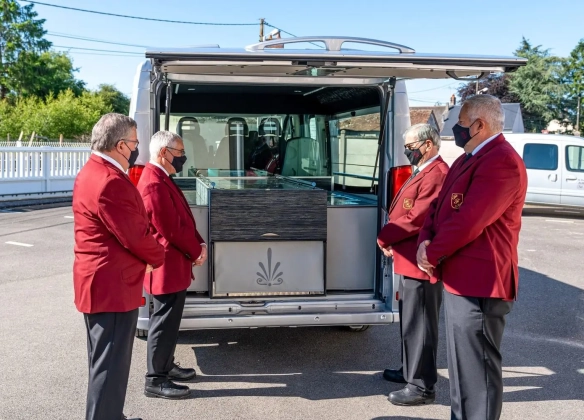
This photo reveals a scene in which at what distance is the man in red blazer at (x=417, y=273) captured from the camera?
4367 millimetres

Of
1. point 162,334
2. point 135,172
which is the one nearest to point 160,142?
point 135,172

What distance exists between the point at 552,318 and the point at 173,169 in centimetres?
450

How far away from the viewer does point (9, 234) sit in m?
11.5

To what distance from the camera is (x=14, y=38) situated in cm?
5544

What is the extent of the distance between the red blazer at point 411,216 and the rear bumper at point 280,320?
49cm

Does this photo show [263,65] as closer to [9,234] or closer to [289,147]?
[289,147]

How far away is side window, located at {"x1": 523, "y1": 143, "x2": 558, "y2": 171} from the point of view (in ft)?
50.4

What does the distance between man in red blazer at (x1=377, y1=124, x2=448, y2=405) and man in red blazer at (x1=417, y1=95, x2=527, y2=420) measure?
2.49 feet

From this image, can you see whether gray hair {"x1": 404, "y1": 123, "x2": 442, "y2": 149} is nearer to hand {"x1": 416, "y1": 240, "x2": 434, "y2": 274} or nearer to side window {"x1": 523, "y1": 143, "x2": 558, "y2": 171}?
hand {"x1": 416, "y1": 240, "x2": 434, "y2": 274}

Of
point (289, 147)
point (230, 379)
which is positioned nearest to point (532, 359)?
point (230, 379)

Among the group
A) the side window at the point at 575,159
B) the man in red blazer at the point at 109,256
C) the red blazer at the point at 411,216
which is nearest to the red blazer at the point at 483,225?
the red blazer at the point at 411,216

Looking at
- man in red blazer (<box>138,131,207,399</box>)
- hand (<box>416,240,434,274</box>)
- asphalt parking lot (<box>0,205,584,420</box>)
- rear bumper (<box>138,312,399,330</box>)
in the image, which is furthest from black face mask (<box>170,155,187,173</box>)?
hand (<box>416,240,434,274</box>)

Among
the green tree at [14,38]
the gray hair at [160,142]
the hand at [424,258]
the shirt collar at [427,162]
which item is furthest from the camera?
the green tree at [14,38]

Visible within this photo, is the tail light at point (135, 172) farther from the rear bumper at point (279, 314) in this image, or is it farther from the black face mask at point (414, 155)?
the black face mask at point (414, 155)
